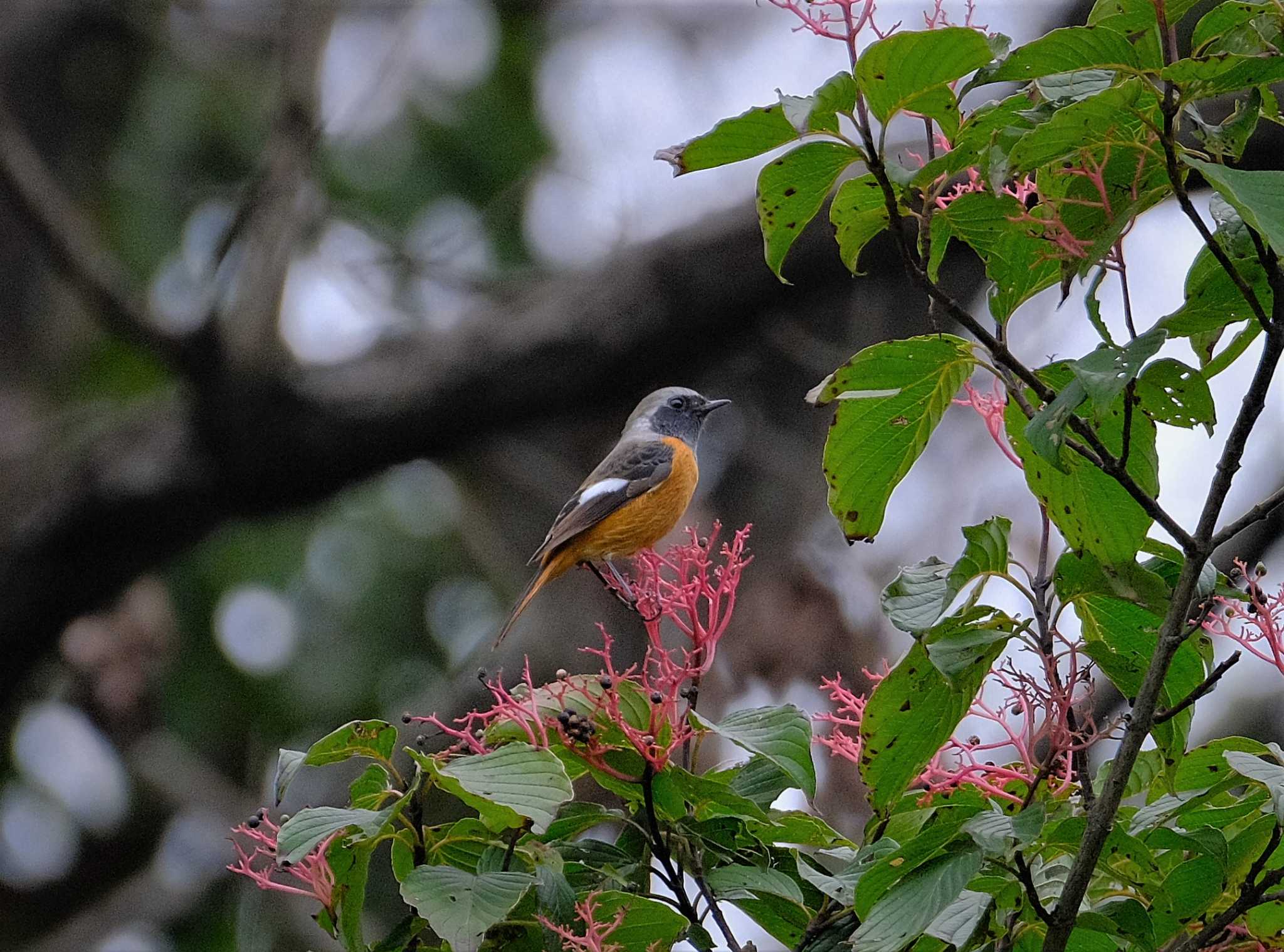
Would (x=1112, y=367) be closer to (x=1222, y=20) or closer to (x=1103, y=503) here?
(x=1103, y=503)

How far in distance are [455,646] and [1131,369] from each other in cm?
642

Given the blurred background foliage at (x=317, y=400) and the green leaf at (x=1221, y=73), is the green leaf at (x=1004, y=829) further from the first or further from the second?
the blurred background foliage at (x=317, y=400)

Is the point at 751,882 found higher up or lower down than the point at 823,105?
lower down

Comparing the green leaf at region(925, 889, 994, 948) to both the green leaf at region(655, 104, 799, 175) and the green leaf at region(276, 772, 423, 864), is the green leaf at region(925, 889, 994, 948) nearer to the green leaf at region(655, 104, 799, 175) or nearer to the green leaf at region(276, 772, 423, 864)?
the green leaf at region(276, 772, 423, 864)

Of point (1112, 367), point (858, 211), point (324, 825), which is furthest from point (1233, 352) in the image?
point (324, 825)

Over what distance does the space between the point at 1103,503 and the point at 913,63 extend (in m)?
0.55

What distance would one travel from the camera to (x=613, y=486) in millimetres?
5047

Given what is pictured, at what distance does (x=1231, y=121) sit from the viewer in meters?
1.46

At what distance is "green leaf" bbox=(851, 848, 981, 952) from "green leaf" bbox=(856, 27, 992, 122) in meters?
0.79

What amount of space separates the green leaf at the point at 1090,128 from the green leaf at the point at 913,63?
114 millimetres

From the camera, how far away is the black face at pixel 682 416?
583cm

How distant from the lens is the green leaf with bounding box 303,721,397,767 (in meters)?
1.63

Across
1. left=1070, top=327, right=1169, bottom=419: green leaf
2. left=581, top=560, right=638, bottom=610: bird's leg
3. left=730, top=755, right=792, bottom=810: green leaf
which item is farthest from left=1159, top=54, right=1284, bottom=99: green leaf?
left=581, top=560, right=638, bottom=610: bird's leg

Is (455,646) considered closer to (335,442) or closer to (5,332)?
(335,442)
